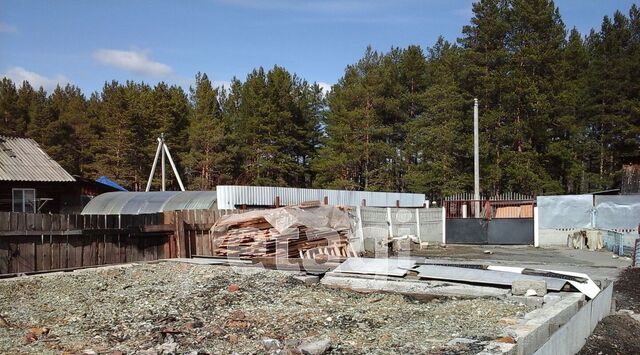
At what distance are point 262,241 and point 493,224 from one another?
1496 cm

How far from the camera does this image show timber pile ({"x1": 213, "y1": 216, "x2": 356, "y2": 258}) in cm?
1373

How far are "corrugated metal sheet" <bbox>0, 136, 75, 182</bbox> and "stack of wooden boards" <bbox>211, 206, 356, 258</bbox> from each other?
15585 millimetres

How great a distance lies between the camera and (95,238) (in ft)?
42.8

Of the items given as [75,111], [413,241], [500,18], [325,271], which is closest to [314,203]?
[325,271]

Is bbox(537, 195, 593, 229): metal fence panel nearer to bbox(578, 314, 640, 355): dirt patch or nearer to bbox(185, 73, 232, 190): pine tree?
bbox(578, 314, 640, 355): dirt patch

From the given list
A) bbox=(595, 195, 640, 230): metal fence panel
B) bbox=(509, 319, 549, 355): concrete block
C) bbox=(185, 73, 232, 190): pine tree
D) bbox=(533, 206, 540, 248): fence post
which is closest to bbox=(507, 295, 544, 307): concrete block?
bbox=(509, 319, 549, 355): concrete block

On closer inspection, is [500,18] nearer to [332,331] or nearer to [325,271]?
[325,271]

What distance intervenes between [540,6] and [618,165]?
501 inches

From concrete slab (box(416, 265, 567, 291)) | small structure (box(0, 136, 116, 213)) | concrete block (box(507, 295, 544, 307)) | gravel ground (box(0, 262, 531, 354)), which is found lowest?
gravel ground (box(0, 262, 531, 354))

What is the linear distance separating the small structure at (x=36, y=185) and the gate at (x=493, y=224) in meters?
18.3

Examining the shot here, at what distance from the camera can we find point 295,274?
11375mm

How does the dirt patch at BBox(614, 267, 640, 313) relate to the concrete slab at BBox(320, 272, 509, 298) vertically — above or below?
below

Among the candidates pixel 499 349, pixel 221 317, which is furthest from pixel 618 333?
pixel 221 317

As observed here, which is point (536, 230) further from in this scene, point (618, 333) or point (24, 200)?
point (24, 200)
